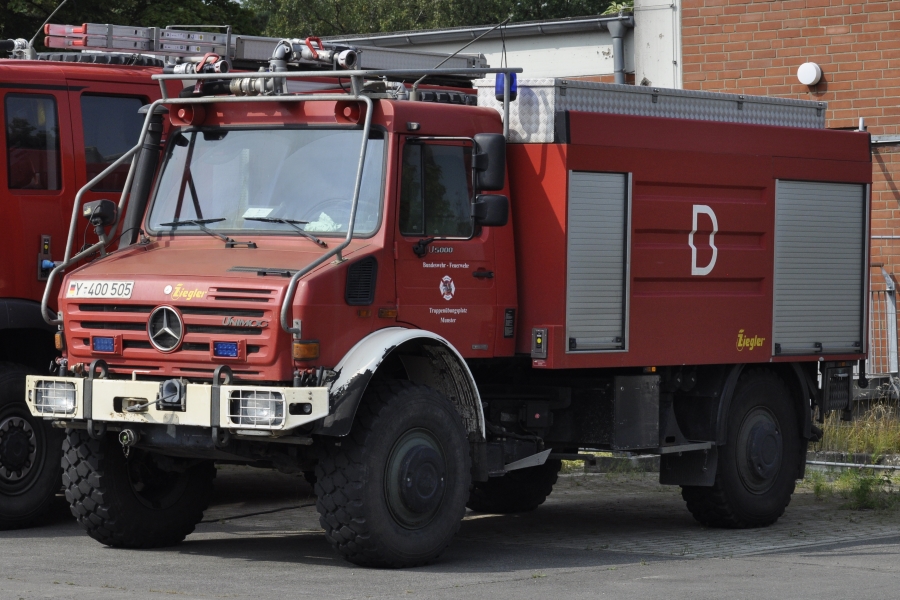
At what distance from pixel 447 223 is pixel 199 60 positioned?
230 centimetres

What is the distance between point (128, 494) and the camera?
10.1 metres

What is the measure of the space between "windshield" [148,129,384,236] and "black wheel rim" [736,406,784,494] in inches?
155

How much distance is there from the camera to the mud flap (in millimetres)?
11656

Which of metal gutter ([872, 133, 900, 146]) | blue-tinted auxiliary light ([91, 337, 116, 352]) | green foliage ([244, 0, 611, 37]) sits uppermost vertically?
green foliage ([244, 0, 611, 37])

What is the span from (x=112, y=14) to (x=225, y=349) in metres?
13.5

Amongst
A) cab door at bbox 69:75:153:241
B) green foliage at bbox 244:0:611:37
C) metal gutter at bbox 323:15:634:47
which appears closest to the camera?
cab door at bbox 69:75:153:241

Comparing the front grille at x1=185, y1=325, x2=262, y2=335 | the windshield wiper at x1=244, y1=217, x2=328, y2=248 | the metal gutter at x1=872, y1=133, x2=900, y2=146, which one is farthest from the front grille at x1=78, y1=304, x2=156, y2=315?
the metal gutter at x1=872, y1=133, x2=900, y2=146

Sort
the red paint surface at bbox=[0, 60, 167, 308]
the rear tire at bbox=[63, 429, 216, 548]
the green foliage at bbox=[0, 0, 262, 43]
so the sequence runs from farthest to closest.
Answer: the green foliage at bbox=[0, 0, 262, 43] → the red paint surface at bbox=[0, 60, 167, 308] → the rear tire at bbox=[63, 429, 216, 548]

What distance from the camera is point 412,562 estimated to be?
30.9 feet

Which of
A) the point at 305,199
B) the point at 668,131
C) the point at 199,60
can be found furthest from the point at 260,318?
the point at 668,131

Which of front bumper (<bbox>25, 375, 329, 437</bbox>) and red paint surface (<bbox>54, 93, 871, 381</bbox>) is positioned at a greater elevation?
red paint surface (<bbox>54, 93, 871, 381</bbox>)

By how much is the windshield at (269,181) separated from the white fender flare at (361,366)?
72 centimetres

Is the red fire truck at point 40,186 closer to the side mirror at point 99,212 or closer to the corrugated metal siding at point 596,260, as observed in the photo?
the side mirror at point 99,212

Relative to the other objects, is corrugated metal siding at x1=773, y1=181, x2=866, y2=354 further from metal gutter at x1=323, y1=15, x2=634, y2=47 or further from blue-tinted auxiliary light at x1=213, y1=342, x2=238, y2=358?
metal gutter at x1=323, y1=15, x2=634, y2=47
